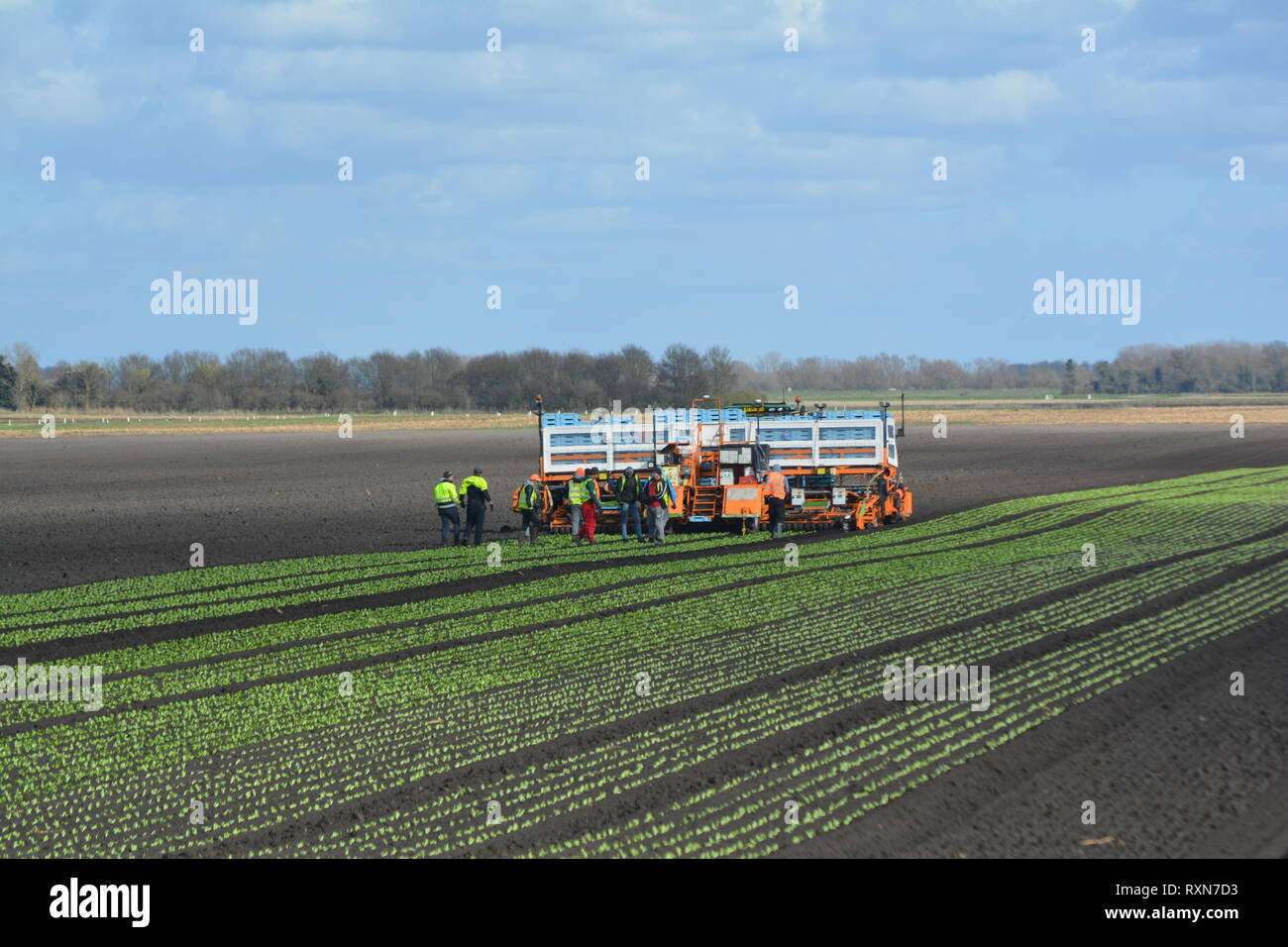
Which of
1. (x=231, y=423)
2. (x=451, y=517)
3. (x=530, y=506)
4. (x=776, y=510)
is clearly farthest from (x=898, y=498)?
(x=231, y=423)

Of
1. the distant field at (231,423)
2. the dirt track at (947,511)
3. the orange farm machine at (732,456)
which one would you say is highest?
the distant field at (231,423)

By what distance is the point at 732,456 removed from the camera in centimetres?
2855

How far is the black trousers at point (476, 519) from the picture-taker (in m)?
26.9

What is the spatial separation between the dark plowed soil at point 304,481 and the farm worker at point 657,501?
14.2 feet

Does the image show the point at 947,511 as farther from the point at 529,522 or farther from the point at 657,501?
the point at 529,522

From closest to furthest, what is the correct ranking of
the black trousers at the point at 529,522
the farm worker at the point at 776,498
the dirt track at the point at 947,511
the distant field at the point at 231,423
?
A: the dirt track at the point at 947,511 < the black trousers at the point at 529,522 < the farm worker at the point at 776,498 < the distant field at the point at 231,423

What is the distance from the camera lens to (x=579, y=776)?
10.8m

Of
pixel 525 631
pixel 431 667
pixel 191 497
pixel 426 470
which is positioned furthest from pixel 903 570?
pixel 426 470

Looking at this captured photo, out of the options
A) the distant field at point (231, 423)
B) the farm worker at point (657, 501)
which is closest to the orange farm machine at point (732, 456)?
the farm worker at point (657, 501)

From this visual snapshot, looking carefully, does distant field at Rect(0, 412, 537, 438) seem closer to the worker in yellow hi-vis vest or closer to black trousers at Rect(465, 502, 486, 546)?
black trousers at Rect(465, 502, 486, 546)

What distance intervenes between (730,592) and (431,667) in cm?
604

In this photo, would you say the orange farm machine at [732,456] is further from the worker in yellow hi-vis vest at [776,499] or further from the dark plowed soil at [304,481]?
the dark plowed soil at [304,481]
